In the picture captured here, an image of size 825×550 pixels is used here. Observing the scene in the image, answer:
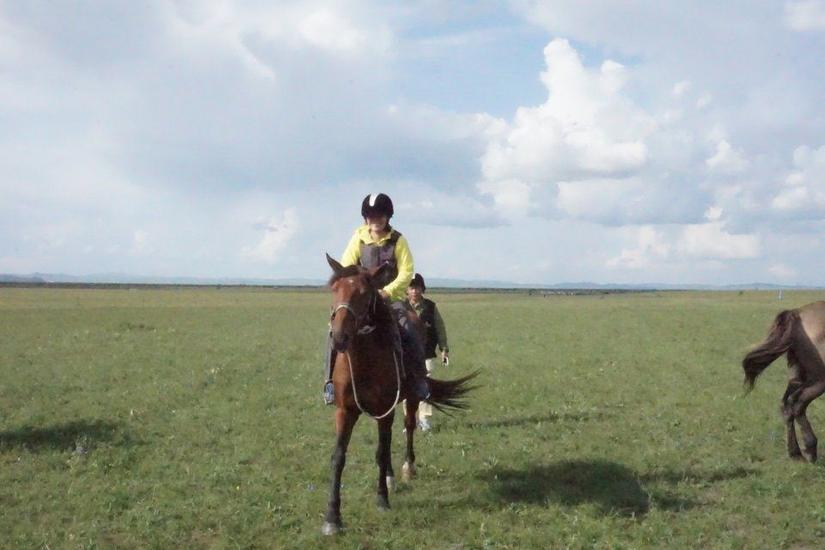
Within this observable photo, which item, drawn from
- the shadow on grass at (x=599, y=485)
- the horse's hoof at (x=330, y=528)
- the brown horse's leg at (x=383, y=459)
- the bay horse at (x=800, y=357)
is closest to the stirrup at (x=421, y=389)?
the brown horse's leg at (x=383, y=459)

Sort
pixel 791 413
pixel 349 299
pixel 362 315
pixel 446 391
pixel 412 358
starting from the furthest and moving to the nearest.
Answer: pixel 791 413 → pixel 446 391 → pixel 412 358 → pixel 362 315 → pixel 349 299

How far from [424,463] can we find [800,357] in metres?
5.89

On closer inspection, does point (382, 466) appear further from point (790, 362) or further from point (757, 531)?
point (790, 362)

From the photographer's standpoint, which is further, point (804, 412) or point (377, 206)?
point (804, 412)

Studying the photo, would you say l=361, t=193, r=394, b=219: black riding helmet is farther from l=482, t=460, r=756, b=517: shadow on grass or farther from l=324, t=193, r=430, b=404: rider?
l=482, t=460, r=756, b=517: shadow on grass

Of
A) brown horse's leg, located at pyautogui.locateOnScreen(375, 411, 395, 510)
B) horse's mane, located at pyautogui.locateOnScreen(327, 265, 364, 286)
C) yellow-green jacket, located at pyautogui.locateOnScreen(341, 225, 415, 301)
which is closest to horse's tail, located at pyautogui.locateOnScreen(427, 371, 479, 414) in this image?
brown horse's leg, located at pyautogui.locateOnScreen(375, 411, 395, 510)

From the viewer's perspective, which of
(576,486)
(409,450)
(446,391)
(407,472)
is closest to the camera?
(576,486)

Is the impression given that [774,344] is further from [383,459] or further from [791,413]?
[383,459]

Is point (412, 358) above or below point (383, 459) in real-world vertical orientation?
above

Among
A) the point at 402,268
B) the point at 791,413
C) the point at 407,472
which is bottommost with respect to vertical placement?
the point at 407,472

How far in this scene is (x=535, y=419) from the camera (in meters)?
14.0

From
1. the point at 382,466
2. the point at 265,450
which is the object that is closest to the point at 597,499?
the point at 382,466

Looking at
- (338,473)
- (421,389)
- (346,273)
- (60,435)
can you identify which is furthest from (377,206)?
(60,435)

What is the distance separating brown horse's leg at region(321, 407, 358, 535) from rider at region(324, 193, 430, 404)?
0.28m
